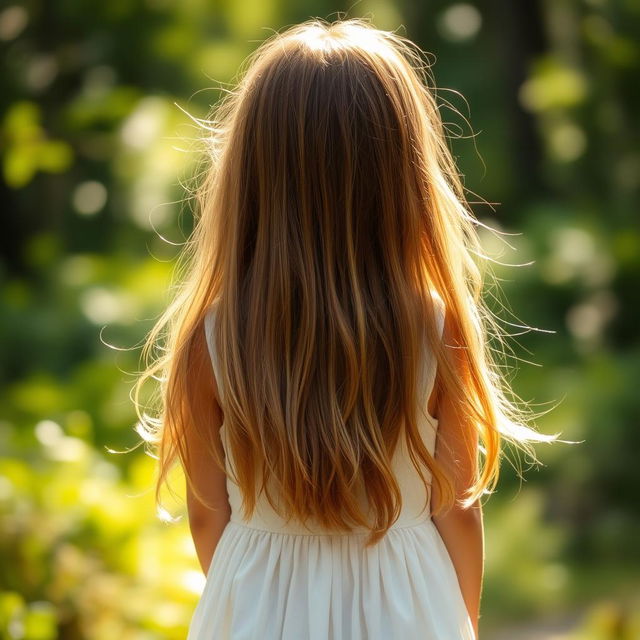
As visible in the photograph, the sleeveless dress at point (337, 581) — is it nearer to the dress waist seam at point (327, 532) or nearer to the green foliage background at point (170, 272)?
the dress waist seam at point (327, 532)

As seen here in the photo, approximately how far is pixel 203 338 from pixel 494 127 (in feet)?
8.69

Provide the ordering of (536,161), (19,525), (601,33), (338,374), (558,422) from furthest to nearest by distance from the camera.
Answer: (536,161) → (601,33) → (558,422) → (19,525) → (338,374)

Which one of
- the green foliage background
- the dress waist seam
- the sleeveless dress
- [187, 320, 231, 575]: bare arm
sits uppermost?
the green foliage background

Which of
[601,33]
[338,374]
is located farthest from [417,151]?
[601,33]

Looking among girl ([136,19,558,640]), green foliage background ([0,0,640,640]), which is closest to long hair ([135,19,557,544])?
girl ([136,19,558,640])

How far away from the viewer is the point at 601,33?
268cm

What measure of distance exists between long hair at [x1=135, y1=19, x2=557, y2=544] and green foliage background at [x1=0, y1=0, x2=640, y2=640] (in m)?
0.57

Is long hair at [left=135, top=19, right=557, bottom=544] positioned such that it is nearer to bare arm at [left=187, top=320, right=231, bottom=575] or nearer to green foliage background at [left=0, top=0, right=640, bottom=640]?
bare arm at [left=187, top=320, right=231, bottom=575]

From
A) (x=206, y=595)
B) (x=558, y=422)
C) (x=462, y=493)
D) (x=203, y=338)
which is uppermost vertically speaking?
(x=558, y=422)

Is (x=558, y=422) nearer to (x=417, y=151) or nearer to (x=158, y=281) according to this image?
(x=158, y=281)

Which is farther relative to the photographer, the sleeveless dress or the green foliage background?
the green foliage background

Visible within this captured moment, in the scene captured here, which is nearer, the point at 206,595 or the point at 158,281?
the point at 206,595

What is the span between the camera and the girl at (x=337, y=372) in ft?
3.80

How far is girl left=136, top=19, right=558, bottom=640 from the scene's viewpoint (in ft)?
3.80
